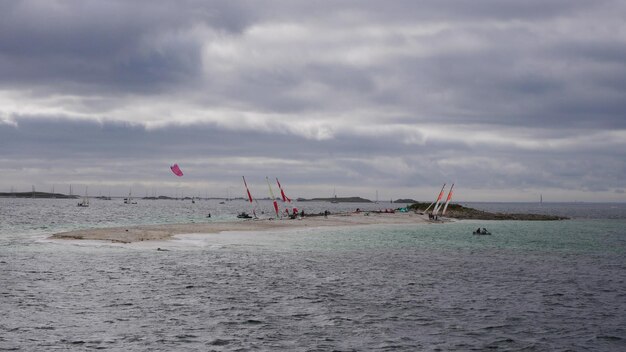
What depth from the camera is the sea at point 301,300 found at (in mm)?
24719

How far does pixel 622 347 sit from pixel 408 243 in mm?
51464

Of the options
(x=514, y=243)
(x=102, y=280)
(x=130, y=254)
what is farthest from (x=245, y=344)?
(x=514, y=243)

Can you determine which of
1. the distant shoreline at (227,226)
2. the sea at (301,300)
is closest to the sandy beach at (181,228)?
the distant shoreline at (227,226)

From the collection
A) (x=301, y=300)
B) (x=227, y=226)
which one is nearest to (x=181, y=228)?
(x=227, y=226)

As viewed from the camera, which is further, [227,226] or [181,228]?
[227,226]

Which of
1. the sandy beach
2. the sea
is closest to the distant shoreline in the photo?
the sandy beach

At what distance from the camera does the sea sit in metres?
24.7

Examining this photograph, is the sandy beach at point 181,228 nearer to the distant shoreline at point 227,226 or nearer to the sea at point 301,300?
the distant shoreline at point 227,226

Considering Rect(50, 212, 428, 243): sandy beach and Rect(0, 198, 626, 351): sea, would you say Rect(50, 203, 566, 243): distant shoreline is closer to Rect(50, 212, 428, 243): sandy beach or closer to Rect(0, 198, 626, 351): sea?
Rect(50, 212, 428, 243): sandy beach

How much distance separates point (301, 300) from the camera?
3328 centimetres

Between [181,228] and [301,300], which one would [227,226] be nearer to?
[181,228]

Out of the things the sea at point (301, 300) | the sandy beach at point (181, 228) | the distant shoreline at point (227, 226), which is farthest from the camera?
the distant shoreline at point (227, 226)

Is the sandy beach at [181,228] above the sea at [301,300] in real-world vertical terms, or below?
above

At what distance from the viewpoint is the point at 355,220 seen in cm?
13188
